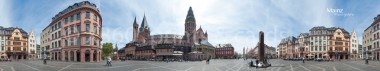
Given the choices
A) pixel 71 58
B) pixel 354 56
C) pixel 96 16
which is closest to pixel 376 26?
pixel 354 56

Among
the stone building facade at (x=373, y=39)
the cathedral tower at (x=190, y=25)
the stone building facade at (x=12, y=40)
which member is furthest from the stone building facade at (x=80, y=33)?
the cathedral tower at (x=190, y=25)

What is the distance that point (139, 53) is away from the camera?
12369 centimetres

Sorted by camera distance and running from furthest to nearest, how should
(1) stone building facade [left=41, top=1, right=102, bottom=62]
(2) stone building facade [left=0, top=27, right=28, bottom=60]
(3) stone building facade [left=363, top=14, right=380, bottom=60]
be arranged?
(3) stone building facade [left=363, top=14, right=380, bottom=60] → (1) stone building facade [left=41, top=1, right=102, bottom=62] → (2) stone building facade [left=0, top=27, right=28, bottom=60]

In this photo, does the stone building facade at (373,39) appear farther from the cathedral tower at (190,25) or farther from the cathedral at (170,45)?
the cathedral tower at (190,25)

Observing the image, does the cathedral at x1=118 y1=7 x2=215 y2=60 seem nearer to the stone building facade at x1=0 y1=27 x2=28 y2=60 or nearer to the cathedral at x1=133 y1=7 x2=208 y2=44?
the cathedral at x1=133 y1=7 x2=208 y2=44

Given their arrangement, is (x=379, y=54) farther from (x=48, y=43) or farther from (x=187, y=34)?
(x=187, y=34)

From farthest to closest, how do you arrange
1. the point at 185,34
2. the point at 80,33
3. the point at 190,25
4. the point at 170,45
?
the point at 185,34 → the point at 190,25 → the point at 170,45 → the point at 80,33

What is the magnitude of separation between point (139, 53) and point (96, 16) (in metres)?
73.8

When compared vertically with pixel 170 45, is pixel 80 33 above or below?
above

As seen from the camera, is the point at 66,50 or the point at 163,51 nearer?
the point at 66,50

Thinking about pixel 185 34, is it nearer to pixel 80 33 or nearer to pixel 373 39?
pixel 373 39

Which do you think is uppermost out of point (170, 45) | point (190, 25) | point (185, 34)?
point (190, 25)

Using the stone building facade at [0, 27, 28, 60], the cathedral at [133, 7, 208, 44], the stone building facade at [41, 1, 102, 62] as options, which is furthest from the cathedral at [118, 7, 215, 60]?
the stone building facade at [0, 27, 28, 60]

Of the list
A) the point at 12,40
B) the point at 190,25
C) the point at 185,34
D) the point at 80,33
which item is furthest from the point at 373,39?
the point at 185,34
